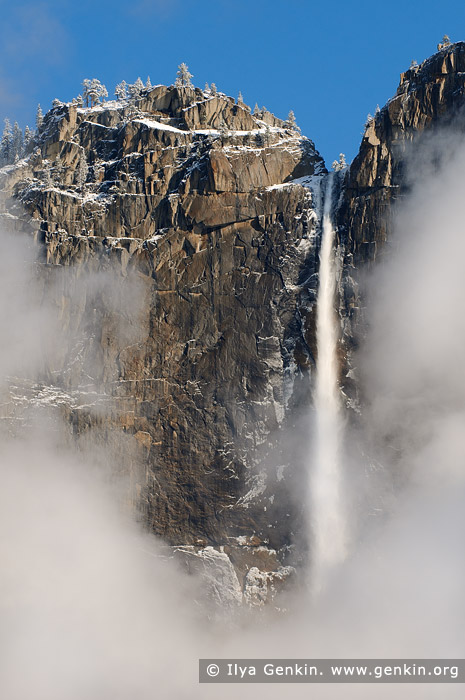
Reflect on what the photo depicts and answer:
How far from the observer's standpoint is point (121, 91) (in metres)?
140

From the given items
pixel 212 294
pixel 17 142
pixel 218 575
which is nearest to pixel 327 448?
pixel 218 575

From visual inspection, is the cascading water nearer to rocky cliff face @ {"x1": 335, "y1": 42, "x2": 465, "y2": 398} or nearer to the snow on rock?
rocky cliff face @ {"x1": 335, "y1": 42, "x2": 465, "y2": 398}

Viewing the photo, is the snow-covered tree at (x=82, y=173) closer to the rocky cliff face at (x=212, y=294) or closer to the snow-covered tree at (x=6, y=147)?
the rocky cliff face at (x=212, y=294)

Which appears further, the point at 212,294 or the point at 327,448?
the point at 212,294

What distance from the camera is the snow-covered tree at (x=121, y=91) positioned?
137500mm

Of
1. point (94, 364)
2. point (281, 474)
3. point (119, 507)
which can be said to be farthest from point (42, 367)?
point (281, 474)

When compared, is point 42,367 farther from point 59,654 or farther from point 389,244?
point 389,244

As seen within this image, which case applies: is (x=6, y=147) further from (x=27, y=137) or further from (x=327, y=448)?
(x=327, y=448)

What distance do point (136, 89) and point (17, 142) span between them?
23646 mm

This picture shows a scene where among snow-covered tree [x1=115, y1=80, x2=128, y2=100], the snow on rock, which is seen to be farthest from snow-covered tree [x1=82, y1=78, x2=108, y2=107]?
the snow on rock

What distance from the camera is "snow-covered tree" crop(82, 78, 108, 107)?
139 metres

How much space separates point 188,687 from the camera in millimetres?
108375

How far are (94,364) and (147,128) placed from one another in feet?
86.9

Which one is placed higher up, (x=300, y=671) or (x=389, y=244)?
(x=389, y=244)
